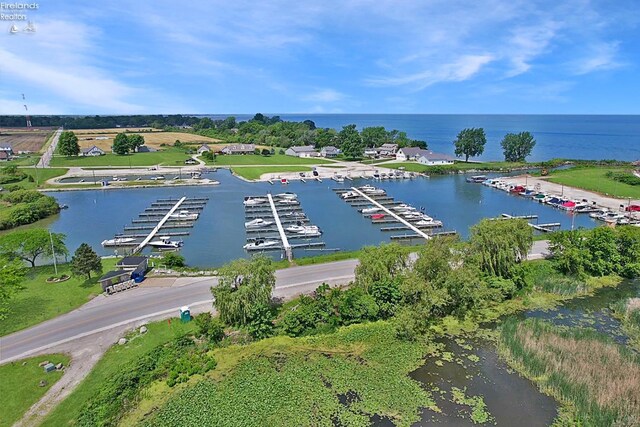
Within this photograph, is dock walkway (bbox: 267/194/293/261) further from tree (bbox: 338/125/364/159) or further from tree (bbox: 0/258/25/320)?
tree (bbox: 338/125/364/159)

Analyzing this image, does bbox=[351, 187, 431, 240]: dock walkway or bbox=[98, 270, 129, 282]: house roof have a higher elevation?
bbox=[351, 187, 431, 240]: dock walkway

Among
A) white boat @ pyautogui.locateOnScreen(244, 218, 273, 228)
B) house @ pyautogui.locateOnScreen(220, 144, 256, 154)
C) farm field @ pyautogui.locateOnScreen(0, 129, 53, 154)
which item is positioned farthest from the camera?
farm field @ pyautogui.locateOnScreen(0, 129, 53, 154)

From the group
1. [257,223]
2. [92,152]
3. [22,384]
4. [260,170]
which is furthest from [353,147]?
[22,384]

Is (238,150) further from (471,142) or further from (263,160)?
(471,142)

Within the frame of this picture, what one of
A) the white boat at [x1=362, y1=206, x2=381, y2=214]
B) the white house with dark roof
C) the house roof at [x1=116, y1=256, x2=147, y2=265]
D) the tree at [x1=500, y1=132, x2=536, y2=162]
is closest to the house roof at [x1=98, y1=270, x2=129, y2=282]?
the house roof at [x1=116, y1=256, x2=147, y2=265]

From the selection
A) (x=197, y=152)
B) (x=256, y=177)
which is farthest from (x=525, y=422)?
(x=197, y=152)

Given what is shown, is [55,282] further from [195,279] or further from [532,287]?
[532,287]

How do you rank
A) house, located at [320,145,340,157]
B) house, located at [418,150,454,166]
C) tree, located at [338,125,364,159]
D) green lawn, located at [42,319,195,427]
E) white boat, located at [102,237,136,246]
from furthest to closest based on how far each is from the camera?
house, located at [320,145,340,157] → tree, located at [338,125,364,159] → house, located at [418,150,454,166] → white boat, located at [102,237,136,246] → green lawn, located at [42,319,195,427]
